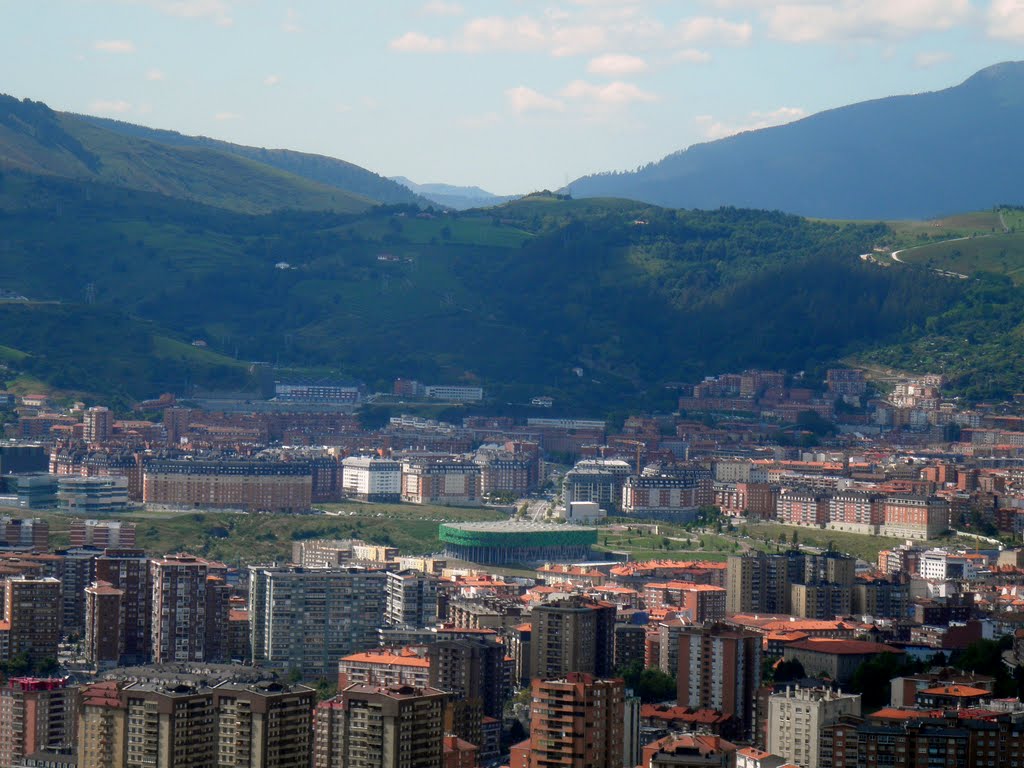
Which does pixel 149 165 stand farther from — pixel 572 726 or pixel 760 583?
pixel 572 726

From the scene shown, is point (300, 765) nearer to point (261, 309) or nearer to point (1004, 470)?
point (1004, 470)

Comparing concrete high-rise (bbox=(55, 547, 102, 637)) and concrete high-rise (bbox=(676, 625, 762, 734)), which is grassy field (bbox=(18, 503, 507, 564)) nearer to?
concrete high-rise (bbox=(55, 547, 102, 637))

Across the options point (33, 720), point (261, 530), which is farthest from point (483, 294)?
point (33, 720)

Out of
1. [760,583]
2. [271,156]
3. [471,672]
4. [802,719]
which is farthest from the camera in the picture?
[271,156]

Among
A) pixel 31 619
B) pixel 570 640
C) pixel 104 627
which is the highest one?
pixel 570 640

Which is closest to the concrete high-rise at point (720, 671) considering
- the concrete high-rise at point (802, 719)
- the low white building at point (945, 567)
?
the concrete high-rise at point (802, 719)

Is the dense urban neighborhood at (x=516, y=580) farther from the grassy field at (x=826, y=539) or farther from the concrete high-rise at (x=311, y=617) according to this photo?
the grassy field at (x=826, y=539)

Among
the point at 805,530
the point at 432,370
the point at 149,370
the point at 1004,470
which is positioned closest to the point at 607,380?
the point at 432,370

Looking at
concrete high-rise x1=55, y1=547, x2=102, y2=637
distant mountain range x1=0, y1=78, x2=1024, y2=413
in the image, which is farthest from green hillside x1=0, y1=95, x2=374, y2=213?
concrete high-rise x1=55, y1=547, x2=102, y2=637
